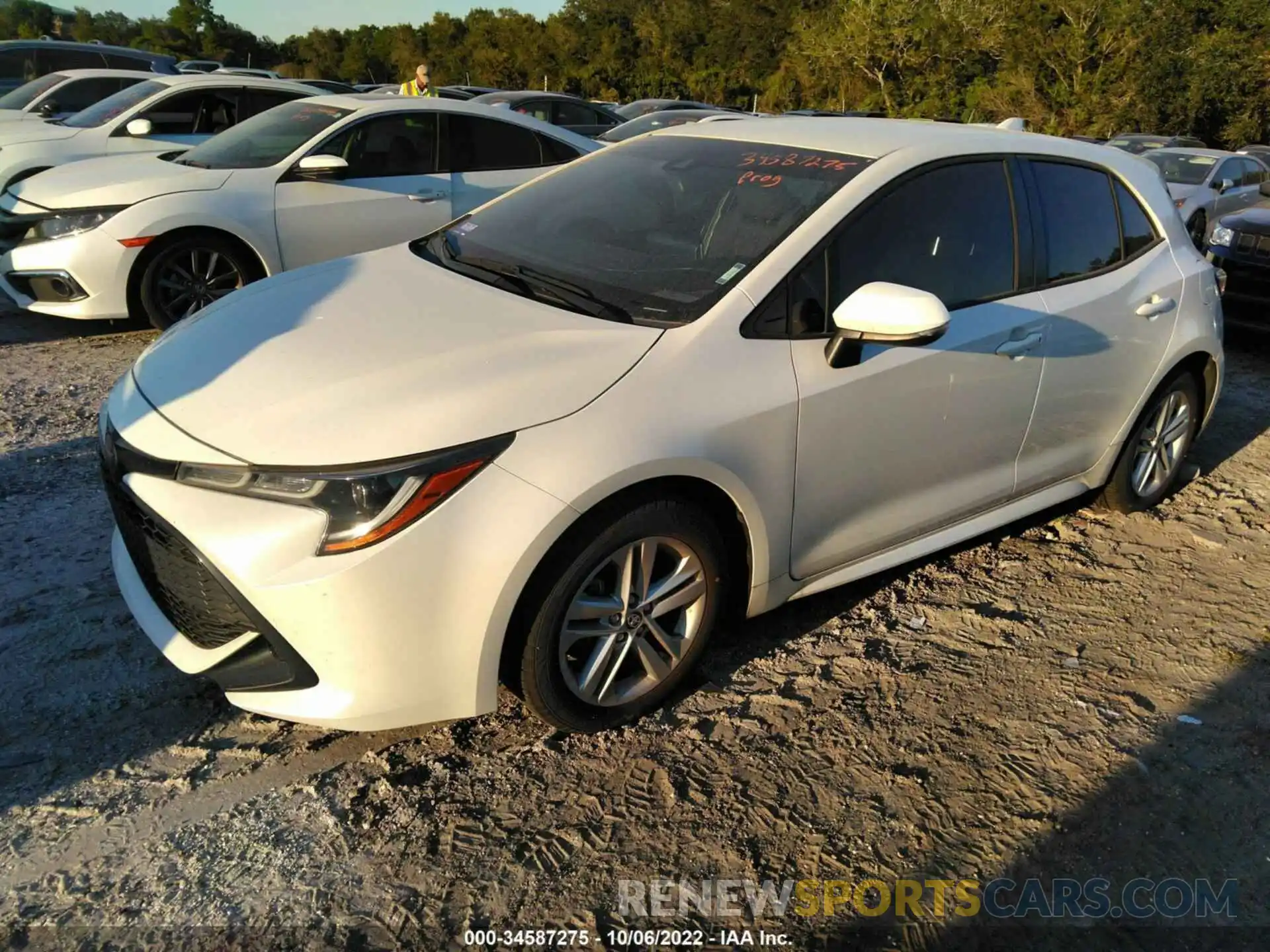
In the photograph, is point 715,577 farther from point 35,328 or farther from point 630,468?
point 35,328

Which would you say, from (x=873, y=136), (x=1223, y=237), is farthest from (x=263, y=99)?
(x=1223, y=237)

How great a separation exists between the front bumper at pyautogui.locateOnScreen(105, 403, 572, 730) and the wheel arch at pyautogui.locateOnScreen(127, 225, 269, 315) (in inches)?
159

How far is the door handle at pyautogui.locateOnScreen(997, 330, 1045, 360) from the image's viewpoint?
327cm

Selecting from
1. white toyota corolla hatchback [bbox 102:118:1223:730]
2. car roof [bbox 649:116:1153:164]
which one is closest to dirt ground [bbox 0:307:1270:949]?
white toyota corolla hatchback [bbox 102:118:1223:730]

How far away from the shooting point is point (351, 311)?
9.57ft

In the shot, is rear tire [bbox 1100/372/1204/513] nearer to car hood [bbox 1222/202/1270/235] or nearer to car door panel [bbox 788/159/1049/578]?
car door panel [bbox 788/159/1049/578]

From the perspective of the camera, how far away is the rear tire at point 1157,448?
4164mm

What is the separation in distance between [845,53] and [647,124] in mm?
30267

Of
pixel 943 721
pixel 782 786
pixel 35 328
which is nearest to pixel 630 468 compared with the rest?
pixel 782 786

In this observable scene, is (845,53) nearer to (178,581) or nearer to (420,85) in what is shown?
(420,85)

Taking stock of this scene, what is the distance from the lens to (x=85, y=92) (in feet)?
36.8

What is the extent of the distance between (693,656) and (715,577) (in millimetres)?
268

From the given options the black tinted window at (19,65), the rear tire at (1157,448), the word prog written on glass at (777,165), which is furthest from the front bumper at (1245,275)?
the black tinted window at (19,65)
